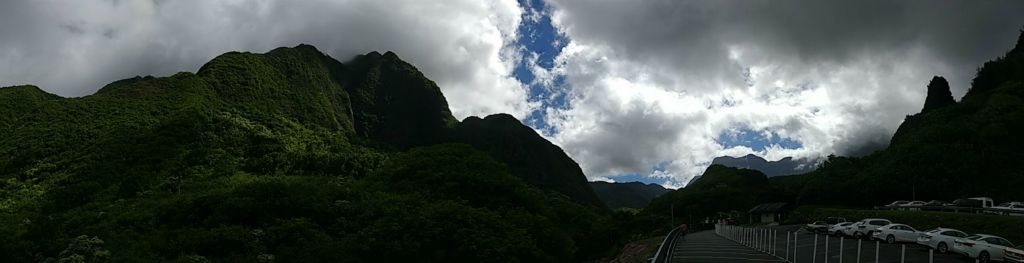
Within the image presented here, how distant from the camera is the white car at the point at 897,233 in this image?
30.5 m

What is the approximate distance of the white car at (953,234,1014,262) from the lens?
22.8m

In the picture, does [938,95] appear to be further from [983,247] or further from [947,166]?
[983,247]

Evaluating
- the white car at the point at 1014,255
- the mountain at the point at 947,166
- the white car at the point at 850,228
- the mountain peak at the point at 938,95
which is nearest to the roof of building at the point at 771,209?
the mountain at the point at 947,166

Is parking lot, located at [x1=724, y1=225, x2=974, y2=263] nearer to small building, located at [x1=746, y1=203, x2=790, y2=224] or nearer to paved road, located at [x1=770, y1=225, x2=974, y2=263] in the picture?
paved road, located at [x1=770, y1=225, x2=974, y2=263]

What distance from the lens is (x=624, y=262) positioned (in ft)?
113

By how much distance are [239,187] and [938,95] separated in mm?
157644

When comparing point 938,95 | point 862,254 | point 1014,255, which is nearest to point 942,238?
point 862,254

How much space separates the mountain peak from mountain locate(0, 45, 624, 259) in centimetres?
9758

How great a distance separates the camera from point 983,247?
23.3 meters

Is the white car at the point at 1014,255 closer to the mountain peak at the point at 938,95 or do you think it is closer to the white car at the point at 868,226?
the white car at the point at 868,226

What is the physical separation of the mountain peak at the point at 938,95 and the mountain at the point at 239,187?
97576 millimetres

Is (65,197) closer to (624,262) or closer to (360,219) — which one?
(360,219)

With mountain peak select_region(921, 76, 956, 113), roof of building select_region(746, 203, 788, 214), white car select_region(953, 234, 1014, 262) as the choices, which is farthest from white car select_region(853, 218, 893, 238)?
mountain peak select_region(921, 76, 956, 113)

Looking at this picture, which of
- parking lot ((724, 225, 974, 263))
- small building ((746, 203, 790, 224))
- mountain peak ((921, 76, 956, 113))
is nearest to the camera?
parking lot ((724, 225, 974, 263))
